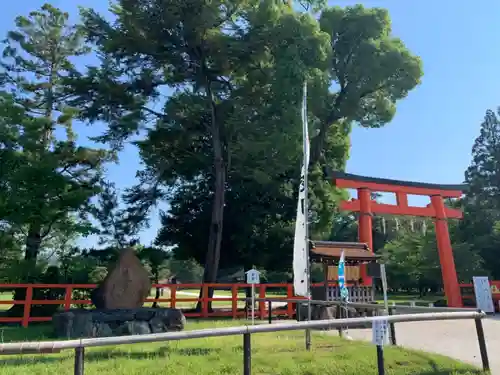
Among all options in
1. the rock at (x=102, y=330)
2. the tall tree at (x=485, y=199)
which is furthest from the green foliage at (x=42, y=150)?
the tall tree at (x=485, y=199)

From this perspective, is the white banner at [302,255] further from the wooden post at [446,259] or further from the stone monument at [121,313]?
the wooden post at [446,259]

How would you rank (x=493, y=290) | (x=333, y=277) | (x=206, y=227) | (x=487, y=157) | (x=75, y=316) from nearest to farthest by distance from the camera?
(x=75, y=316), (x=333, y=277), (x=493, y=290), (x=206, y=227), (x=487, y=157)

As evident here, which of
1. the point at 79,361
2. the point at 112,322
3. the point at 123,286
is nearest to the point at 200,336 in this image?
the point at 79,361

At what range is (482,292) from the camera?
12.9m

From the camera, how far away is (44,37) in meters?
15.2

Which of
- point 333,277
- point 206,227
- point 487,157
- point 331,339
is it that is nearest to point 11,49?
point 206,227

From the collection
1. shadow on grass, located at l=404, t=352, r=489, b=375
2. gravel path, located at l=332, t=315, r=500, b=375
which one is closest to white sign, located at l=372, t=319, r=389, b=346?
shadow on grass, located at l=404, t=352, r=489, b=375

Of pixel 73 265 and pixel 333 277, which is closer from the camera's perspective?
pixel 333 277

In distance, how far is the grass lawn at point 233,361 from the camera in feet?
15.7

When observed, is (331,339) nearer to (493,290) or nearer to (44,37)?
(493,290)

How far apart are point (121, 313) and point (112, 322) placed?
26 cm

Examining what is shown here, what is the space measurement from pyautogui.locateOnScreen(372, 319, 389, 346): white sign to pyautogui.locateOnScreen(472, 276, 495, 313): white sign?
33.3 ft

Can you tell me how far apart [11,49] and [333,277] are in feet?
46.3

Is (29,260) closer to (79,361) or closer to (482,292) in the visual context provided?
(79,361)
